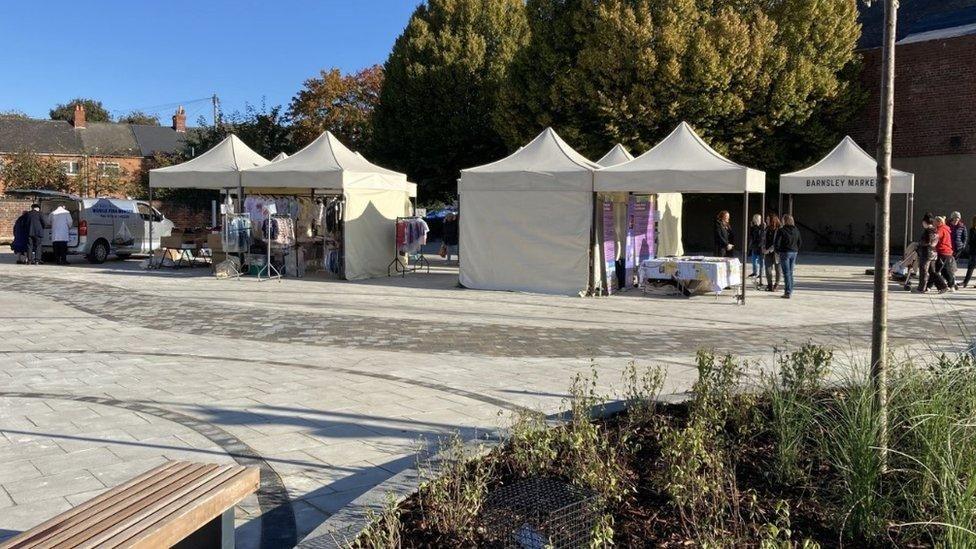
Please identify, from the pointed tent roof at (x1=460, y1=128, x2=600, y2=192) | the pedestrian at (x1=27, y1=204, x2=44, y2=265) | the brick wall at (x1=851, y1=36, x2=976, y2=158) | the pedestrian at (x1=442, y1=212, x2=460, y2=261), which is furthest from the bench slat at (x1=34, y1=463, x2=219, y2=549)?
the brick wall at (x1=851, y1=36, x2=976, y2=158)

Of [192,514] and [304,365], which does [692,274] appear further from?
[192,514]

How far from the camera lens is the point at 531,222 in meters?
15.7

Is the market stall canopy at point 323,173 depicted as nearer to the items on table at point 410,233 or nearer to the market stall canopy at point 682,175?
the items on table at point 410,233

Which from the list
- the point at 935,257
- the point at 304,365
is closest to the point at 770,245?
the point at 935,257

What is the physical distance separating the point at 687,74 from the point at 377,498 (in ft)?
78.2

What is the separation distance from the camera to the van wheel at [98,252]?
2238cm

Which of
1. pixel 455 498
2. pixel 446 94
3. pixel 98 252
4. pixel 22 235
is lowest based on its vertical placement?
pixel 455 498

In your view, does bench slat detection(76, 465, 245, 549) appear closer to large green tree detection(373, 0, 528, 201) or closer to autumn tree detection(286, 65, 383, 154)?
large green tree detection(373, 0, 528, 201)

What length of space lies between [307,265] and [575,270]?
765 centimetres

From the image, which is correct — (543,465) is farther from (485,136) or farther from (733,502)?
(485,136)

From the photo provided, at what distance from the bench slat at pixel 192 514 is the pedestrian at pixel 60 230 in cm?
2076

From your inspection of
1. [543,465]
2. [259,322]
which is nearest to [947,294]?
[259,322]

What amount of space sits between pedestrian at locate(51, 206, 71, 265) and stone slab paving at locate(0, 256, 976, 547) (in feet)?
18.6

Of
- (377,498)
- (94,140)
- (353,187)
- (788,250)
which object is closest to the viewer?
(377,498)
